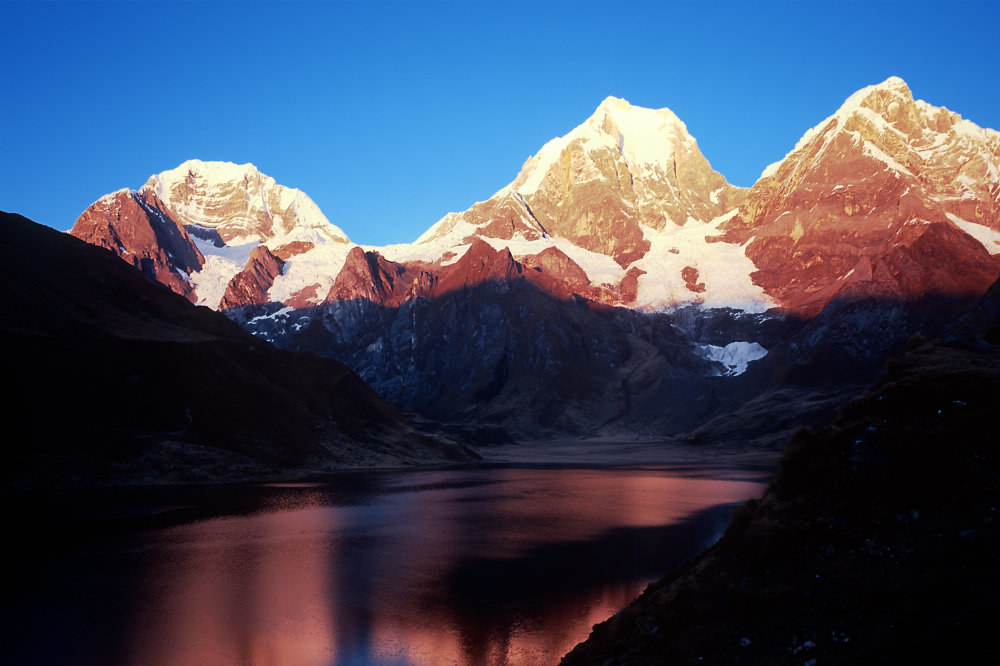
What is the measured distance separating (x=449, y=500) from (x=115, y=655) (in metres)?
59.5

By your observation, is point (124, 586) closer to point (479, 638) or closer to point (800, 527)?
point (479, 638)

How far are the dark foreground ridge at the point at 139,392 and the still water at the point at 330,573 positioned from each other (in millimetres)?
11891

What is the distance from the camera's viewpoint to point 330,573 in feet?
163

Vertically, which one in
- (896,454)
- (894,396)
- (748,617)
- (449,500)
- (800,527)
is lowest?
(449,500)

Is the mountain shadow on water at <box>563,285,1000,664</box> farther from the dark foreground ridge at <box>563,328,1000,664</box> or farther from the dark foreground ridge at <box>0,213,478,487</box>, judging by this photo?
the dark foreground ridge at <box>0,213,478,487</box>

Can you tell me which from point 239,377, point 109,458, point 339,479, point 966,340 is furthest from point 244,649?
point 239,377

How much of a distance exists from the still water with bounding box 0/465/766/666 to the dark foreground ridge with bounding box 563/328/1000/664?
12509 mm

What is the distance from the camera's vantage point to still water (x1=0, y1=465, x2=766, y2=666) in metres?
34.3

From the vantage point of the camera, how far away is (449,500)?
9075 centimetres

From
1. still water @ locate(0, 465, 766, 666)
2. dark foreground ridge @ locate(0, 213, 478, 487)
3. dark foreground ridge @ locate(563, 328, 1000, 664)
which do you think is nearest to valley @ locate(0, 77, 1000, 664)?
dark foreground ridge @ locate(563, 328, 1000, 664)

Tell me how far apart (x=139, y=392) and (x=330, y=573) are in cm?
7517

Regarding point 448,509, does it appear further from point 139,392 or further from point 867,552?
point 867,552

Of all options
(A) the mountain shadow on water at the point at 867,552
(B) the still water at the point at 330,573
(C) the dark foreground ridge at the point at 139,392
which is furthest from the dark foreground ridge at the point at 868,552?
(C) the dark foreground ridge at the point at 139,392

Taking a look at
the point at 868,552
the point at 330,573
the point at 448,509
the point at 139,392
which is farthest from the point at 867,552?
the point at 139,392
